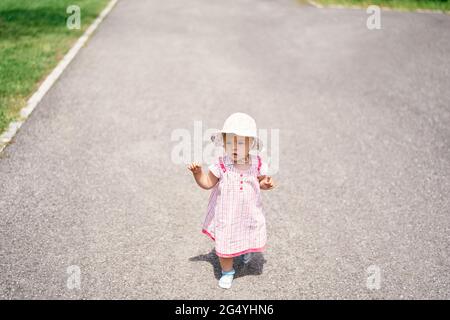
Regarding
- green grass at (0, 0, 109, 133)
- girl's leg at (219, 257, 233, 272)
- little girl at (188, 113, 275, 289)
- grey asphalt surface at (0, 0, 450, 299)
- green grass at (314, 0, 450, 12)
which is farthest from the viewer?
green grass at (314, 0, 450, 12)

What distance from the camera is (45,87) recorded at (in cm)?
707

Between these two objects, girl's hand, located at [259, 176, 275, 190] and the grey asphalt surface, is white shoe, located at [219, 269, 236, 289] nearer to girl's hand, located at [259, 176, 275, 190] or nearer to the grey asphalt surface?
the grey asphalt surface

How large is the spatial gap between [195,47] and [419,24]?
6916 mm

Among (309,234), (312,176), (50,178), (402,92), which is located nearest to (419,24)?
(402,92)

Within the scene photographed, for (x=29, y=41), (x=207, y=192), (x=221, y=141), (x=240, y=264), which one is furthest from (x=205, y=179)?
(x=29, y=41)

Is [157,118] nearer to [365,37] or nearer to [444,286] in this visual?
[444,286]

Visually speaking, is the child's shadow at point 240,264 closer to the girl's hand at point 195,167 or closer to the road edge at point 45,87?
the girl's hand at point 195,167

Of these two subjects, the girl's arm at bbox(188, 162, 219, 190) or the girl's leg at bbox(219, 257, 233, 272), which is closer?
the girl's arm at bbox(188, 162, 219, 190)

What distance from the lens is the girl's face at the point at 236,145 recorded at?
10.2ft

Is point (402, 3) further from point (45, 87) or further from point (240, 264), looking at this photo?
point (240, 264)

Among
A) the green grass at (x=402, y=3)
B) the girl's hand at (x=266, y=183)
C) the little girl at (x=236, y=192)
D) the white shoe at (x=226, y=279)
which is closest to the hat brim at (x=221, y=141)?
the little girl at (x=236, y=192)

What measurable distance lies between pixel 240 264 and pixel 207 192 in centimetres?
117

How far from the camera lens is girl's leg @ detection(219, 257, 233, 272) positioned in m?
3.45

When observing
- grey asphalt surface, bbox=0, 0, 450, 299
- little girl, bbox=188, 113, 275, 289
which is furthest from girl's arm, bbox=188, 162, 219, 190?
grey asphalt surface, bbox=0, 0, 450, 299
